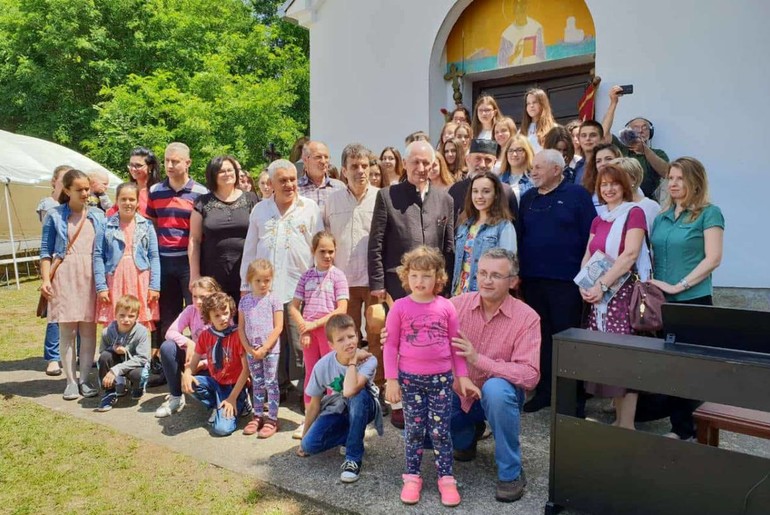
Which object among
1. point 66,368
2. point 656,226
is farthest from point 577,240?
point 66,368

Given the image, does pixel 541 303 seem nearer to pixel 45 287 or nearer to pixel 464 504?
pixel 464 504

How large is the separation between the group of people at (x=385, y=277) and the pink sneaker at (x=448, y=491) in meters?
0.01

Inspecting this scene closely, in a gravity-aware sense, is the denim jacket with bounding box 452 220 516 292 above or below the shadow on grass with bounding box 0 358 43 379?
above

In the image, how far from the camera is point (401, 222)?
4297 mm

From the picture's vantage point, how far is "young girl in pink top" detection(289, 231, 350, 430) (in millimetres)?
4207

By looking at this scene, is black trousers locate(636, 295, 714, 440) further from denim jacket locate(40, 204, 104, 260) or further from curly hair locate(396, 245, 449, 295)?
denim jacket locate(40, 204, 104, 260)

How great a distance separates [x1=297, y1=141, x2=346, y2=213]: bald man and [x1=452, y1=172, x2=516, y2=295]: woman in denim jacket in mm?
1246

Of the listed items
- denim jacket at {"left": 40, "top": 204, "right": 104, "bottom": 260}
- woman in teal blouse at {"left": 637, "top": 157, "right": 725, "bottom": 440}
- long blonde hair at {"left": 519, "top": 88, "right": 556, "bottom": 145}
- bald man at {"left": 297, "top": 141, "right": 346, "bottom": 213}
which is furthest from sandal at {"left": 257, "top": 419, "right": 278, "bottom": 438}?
long blonde hair at {"left": 519, "top": 88, "right": 556, "bottom": 145}

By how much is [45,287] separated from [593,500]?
4.64 m

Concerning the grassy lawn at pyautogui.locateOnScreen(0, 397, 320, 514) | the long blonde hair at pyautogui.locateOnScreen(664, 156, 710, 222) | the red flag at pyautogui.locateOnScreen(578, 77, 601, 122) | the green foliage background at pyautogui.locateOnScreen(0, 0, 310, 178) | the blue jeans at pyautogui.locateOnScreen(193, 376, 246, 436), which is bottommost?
the grassy lawn at pyautogui.locateOnScreen(0, 397, 320, 514)

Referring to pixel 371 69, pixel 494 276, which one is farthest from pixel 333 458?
pixel 371 69

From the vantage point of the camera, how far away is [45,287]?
16.5 feet

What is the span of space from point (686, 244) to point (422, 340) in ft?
6.24

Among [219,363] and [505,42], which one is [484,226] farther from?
[505,42]
